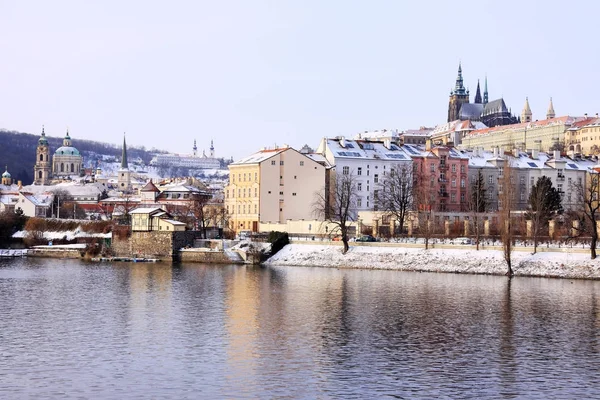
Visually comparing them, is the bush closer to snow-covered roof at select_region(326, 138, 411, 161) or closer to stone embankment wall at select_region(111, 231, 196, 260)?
stone embankment wall at select_region(111, 231, 196, 260)

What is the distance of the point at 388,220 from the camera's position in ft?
269

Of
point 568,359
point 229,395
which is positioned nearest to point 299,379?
point 229,395

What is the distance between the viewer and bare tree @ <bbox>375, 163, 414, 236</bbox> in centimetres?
8229

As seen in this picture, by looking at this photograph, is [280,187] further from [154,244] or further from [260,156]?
[154,244]

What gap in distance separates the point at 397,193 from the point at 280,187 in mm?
11201

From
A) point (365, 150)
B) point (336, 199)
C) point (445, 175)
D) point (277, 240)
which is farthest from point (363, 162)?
point (277, 240)

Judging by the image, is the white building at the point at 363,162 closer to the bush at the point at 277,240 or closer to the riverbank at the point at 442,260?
the bush at the point at 277,240

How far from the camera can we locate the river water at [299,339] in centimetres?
2534

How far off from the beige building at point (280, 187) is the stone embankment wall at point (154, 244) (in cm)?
1414

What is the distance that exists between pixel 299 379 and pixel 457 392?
4.37 m

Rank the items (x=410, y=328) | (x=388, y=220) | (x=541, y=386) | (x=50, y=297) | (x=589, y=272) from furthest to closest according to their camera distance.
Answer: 1. (x=388, y=220)
2. (x=589, y=272)
3. (x=50, y=297)
4. (x=410, y=328)
5. (x=541, y=386)

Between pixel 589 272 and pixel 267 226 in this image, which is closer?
pixel 589 272

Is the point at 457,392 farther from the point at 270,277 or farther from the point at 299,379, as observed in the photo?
the point at 270,277

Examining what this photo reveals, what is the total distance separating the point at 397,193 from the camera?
89.3 meters
